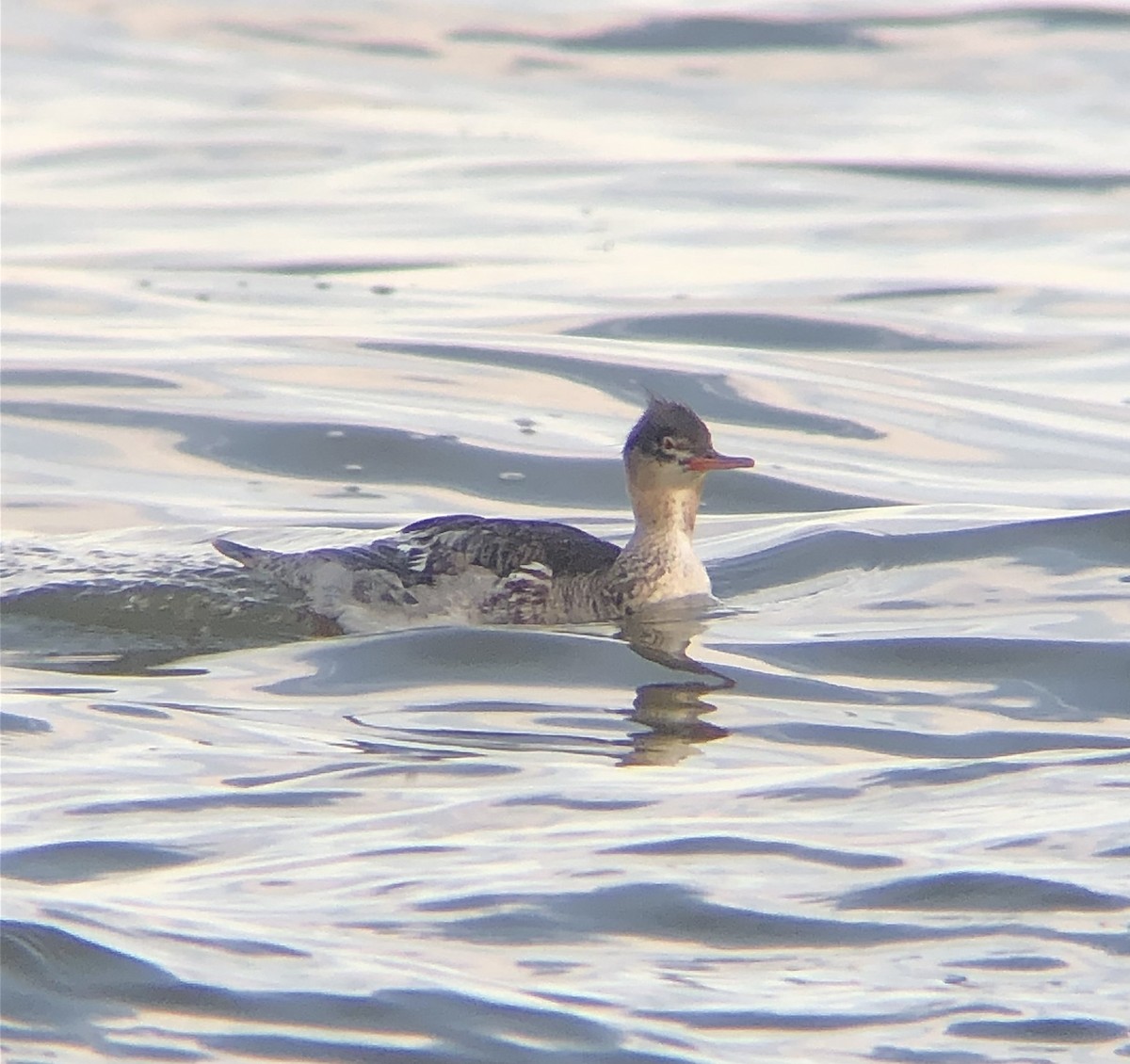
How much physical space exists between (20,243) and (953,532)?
8826 millimetres

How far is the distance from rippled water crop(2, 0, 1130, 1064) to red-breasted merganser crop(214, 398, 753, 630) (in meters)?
0.21

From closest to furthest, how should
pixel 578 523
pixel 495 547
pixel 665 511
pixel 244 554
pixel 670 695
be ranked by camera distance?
pixel 670 695, pixel 495 547, pixel 244 554, pixel 665 511, pixel 578 523

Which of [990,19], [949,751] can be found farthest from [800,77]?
[949,751]

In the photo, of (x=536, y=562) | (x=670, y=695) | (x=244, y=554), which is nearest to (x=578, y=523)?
(x=536, y=562)

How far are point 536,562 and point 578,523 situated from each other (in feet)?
6.85

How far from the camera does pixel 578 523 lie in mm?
12664

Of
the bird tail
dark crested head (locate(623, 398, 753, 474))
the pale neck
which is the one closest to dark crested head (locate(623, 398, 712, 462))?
dark crested head (locate(623, 398, 753, 474))

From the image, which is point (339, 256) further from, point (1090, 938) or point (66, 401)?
point (1090, 938)

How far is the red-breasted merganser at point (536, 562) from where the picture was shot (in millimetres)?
10500

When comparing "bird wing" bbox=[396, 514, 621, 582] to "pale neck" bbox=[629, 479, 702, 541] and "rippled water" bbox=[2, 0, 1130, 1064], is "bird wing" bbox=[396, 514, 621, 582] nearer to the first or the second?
"pale neck" bbox=[629, 479, 702, 541]

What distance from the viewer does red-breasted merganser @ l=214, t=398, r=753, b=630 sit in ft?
34.4

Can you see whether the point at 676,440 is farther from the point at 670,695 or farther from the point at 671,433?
the point at 670,695

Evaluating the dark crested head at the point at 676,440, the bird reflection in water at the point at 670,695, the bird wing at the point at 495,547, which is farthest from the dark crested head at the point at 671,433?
the bird reflection in water at the point at 670,695

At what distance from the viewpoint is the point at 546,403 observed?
47.9ft
